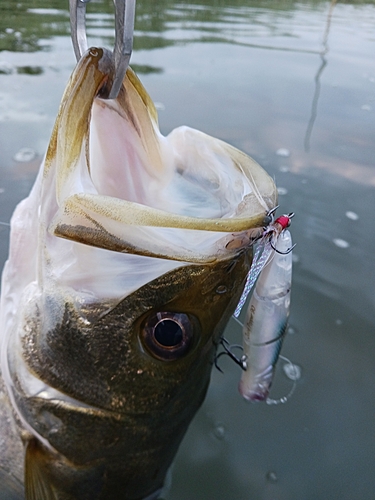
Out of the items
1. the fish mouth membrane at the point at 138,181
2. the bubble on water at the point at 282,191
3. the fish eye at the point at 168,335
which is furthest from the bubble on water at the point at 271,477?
the bubble on water at the point at 282,191

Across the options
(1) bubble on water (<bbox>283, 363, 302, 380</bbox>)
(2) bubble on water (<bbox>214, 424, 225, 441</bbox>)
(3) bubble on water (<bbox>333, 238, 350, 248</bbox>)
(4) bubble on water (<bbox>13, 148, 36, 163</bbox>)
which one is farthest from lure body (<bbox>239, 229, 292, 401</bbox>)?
(4) bubble on water (<bbox>13, 148, 36, 163</bbox>)

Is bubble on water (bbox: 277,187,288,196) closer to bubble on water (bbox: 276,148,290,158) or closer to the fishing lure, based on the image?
bubble on water (bbox: 276,148,290,158)

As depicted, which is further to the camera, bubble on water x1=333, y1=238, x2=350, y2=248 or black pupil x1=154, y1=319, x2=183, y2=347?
bubble on water x1=333, y1=238, x2=350, y2=248

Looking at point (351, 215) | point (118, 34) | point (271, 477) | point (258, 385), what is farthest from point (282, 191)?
point (118, 34)

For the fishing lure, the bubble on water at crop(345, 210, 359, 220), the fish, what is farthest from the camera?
the bubble on water at crop(345, 210, 359, 220)

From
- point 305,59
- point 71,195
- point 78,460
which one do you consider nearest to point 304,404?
point 78,460

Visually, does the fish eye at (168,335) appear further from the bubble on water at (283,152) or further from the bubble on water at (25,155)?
the bubble on water at (283,152)
